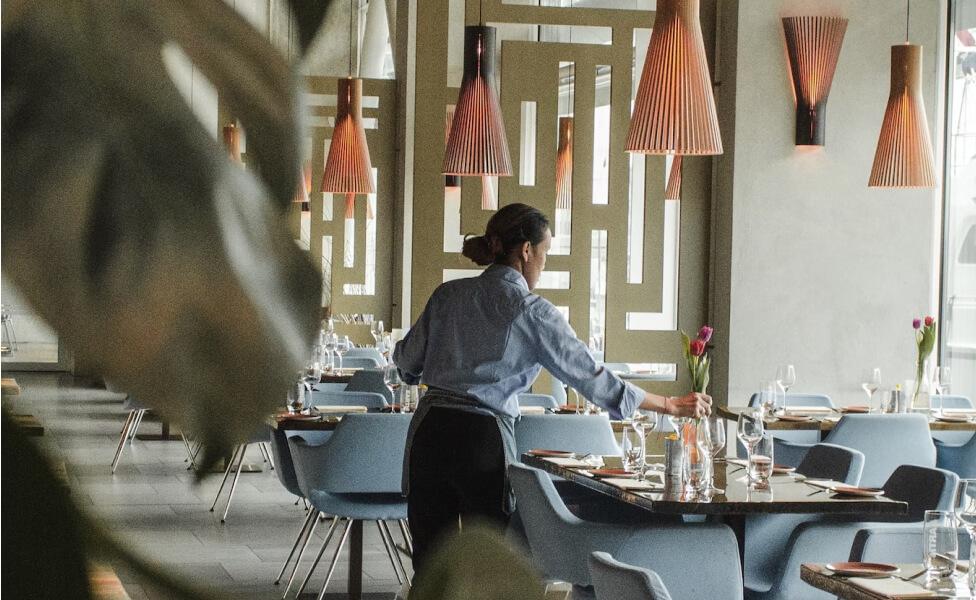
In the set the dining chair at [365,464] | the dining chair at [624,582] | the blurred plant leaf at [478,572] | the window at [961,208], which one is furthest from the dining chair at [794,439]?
the blurred plant leaf at [478,572]

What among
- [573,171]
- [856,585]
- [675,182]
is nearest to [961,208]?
[675,182]

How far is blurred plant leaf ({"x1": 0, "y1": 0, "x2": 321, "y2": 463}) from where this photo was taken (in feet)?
0.40

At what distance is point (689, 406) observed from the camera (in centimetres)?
384

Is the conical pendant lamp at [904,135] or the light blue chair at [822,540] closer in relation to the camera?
the light blue chair at [822,540]

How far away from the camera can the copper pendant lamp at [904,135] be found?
650 cm

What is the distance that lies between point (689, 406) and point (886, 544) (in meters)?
0.80

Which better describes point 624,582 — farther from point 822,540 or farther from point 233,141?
point 233,141

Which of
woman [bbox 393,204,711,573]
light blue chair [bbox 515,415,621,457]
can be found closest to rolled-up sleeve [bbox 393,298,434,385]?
woman [bbox 393,204,711,573]

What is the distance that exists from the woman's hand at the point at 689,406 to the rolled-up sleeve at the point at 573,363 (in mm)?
128

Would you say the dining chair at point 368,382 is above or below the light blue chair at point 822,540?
above

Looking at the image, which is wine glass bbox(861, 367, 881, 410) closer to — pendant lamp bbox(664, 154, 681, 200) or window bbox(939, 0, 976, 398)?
window bbox(939, 0, 976, 398)

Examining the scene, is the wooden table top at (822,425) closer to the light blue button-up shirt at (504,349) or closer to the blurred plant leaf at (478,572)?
the light blue button-up shirt at (504,349)

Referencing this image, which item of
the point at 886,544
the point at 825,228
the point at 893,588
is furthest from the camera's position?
the point at 825,228

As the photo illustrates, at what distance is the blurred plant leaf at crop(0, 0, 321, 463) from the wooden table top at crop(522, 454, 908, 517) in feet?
12.2
